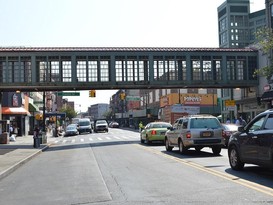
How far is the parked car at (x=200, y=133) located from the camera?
19.4 metres

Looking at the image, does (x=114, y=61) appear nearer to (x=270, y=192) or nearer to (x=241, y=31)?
(x=270, y=192)

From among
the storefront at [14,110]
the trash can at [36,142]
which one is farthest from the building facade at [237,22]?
the trash can at [36,142]

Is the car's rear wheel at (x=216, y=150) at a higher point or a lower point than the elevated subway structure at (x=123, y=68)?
lower

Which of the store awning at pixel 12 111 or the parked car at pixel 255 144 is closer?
the parked car at pixel 255 144

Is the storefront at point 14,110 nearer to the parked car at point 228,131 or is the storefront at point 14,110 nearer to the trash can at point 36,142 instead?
the trash can at point 36,142

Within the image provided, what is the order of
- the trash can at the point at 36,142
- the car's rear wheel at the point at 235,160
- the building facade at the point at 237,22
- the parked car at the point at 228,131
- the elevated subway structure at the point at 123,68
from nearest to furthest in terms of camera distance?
the car's rear wheel at the point at 235,160
the parked car at the point at 228,131
the trash can at the point at 36,142
the elevated subway structure at the point at 123,68
the building facade at the point at 237,22

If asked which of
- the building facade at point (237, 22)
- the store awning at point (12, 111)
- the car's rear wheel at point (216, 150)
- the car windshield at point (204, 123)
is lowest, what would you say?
the car's rear wheel at point (216, 150)

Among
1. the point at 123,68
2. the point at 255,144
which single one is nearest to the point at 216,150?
the point at 255,144

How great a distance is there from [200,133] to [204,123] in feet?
2.20

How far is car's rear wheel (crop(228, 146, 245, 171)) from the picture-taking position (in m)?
13.1

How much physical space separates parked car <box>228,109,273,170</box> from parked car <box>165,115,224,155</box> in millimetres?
5676

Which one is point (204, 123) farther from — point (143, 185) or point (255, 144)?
point (143, 185)

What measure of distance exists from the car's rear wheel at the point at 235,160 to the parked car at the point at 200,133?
564 centimetres

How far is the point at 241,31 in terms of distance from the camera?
13625 cm
